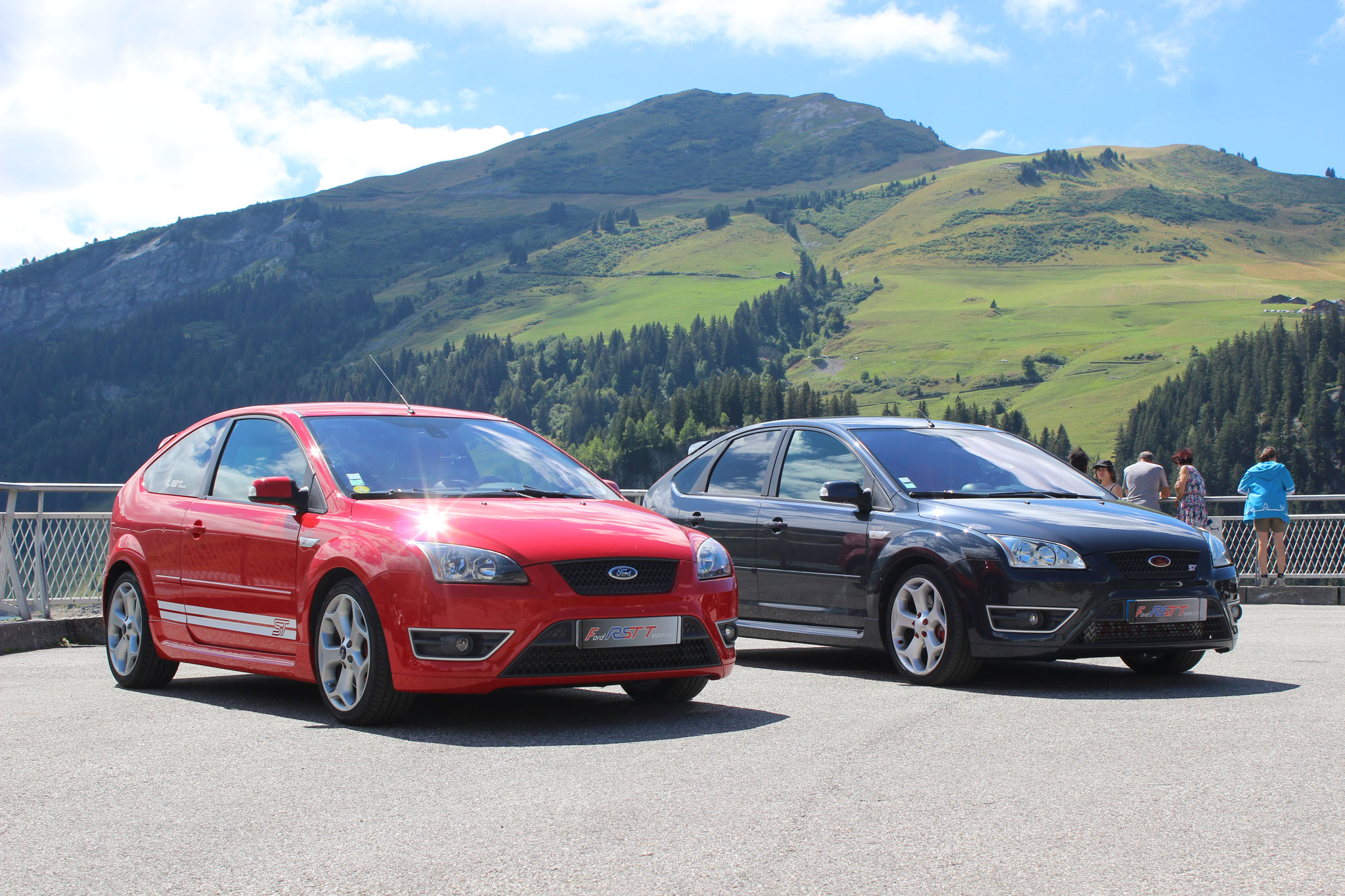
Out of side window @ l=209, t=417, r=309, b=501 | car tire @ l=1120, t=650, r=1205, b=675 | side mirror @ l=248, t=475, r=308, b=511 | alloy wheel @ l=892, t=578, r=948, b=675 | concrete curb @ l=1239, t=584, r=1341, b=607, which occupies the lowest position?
concrete curb @ l=1239, t=584, r=1341, b=607

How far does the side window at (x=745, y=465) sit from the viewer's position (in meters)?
9.99

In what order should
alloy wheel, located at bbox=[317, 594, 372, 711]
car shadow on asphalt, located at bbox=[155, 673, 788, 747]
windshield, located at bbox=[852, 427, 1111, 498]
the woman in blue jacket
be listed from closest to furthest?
car shadow on asphalt, located at bbox=[155, 673, 788, 747] < alloy wheel, located at bbox=[317, 594, 372, 711] < windshield, located at bbox=[852, 427, 1111, 498] < the woman in blue jacket

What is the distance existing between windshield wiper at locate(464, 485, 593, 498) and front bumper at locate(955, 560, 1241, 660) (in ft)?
7.43

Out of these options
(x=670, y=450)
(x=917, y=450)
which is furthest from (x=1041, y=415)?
(x=917, y=450)

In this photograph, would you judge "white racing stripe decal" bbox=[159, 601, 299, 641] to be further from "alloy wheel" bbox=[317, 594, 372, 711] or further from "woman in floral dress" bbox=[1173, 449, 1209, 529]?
"woman in floral dress" bbox=[1173, 449, 1209, 529]

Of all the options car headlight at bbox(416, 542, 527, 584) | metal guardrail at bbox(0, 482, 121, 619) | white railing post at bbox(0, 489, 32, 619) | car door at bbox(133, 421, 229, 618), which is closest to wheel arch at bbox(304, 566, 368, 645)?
car headlight at bbox(416, 542, 527, 584)

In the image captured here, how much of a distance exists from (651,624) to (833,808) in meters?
1.89

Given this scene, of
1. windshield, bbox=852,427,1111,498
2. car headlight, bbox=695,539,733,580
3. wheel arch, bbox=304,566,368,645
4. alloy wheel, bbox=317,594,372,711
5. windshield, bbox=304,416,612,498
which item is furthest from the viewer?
windshield, bbox=852,427,1111,498

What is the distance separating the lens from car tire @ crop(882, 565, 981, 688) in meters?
8.09

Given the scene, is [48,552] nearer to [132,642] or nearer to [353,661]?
[132,642]

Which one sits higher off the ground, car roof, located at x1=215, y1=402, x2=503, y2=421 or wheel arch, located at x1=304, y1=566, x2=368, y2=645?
car roof, located at x1=215, y1=402, x2=503, y2=421

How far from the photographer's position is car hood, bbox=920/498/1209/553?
8016mm

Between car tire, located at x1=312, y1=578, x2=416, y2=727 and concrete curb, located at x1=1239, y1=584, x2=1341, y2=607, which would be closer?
car tire, located at x1=312, y1=578, x2=416, y2=727

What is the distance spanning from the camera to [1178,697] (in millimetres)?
7648
